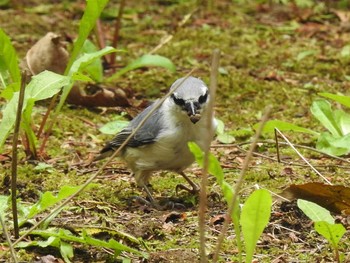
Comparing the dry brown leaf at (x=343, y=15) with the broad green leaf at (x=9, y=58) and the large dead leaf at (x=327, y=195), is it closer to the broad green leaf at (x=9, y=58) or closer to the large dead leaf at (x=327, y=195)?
the broad green leaf at (x=9, y=58)

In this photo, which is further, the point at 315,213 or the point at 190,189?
the point at 190,189

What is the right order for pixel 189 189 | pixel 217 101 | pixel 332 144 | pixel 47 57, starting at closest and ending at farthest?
pixel 332 144, pixel 189 189, pixel 47 57, pixel 217 101

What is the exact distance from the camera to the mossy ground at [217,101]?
437 cm

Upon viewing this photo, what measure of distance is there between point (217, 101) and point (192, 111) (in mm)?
2315

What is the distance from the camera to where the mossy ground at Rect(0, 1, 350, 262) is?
4.37 metres

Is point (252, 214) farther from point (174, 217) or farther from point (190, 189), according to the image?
point (190, 189)

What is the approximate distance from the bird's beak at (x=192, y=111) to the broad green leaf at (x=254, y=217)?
1283mm

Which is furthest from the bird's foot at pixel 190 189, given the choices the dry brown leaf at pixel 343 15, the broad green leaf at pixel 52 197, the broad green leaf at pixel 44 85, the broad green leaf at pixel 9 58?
the dry brown leaf at pixel 343 15

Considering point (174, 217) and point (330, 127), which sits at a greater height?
point (330, 127)

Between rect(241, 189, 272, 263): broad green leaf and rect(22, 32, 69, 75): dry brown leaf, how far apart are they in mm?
3627

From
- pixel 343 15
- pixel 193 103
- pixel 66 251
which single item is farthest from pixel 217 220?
pixel 343 15

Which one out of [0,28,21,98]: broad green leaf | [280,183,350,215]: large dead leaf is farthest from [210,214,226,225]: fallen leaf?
[0,28,21,98]: broad green leaf

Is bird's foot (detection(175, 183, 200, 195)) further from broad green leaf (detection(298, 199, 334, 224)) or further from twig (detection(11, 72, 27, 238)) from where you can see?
twig (detection(11, 72, 27, 238))

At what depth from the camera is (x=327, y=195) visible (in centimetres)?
450
